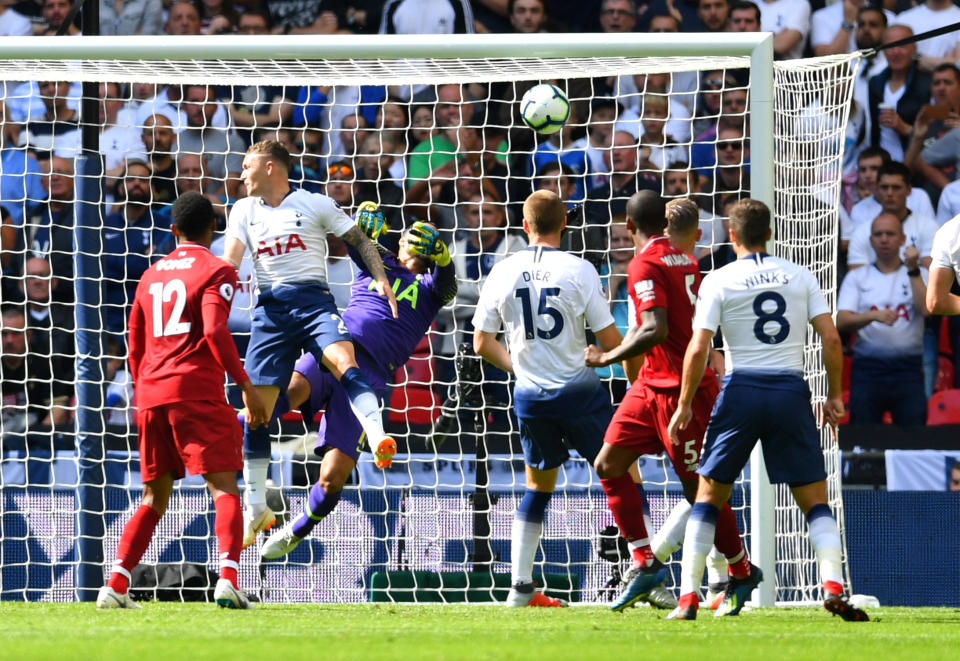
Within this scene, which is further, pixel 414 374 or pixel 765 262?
pixel 414 374

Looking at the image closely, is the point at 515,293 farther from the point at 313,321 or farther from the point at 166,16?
the point at 166,16

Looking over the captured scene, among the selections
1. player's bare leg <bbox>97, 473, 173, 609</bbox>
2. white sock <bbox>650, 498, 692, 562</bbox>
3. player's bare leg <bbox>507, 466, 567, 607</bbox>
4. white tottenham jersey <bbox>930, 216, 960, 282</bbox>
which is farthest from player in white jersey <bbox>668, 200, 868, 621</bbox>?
player's bare leg <bbox>97, 473, 173, 609</bbox>

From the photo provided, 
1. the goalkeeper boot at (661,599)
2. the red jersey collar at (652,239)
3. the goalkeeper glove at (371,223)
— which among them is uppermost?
the goalkeeper glove at (371,223)

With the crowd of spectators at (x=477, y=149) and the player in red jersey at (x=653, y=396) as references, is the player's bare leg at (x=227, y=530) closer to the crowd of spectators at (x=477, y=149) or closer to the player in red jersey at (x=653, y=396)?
the player in red jersey at (x=653, y=396)

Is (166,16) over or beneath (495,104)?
over

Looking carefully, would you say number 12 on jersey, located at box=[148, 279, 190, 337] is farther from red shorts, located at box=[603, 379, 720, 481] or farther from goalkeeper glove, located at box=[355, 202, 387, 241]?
red shorts, located at box=[603, 379, 720, 481]

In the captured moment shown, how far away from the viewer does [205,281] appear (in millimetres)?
6793

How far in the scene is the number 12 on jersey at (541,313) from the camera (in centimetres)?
716

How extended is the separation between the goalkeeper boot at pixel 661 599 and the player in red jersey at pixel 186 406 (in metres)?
2.06

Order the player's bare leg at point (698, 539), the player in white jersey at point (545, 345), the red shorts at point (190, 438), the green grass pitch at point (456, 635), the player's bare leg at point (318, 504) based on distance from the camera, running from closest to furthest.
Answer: the green grass pitch at point (456, 635) → the player's bare leg at point (698, 539) → the red shorts at point (190, 438) → the player in white jersey at point (545, 345) → the player's bare leg at point (318, 504)

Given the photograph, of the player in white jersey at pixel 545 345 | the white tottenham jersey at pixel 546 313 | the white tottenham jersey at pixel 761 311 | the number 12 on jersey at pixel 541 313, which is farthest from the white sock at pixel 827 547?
the number 12 on jersey at pixel 541 313

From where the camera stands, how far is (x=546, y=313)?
718cm

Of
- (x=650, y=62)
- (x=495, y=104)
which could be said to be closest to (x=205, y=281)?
(x=650, y=62)

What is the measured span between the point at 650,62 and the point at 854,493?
3.09m
